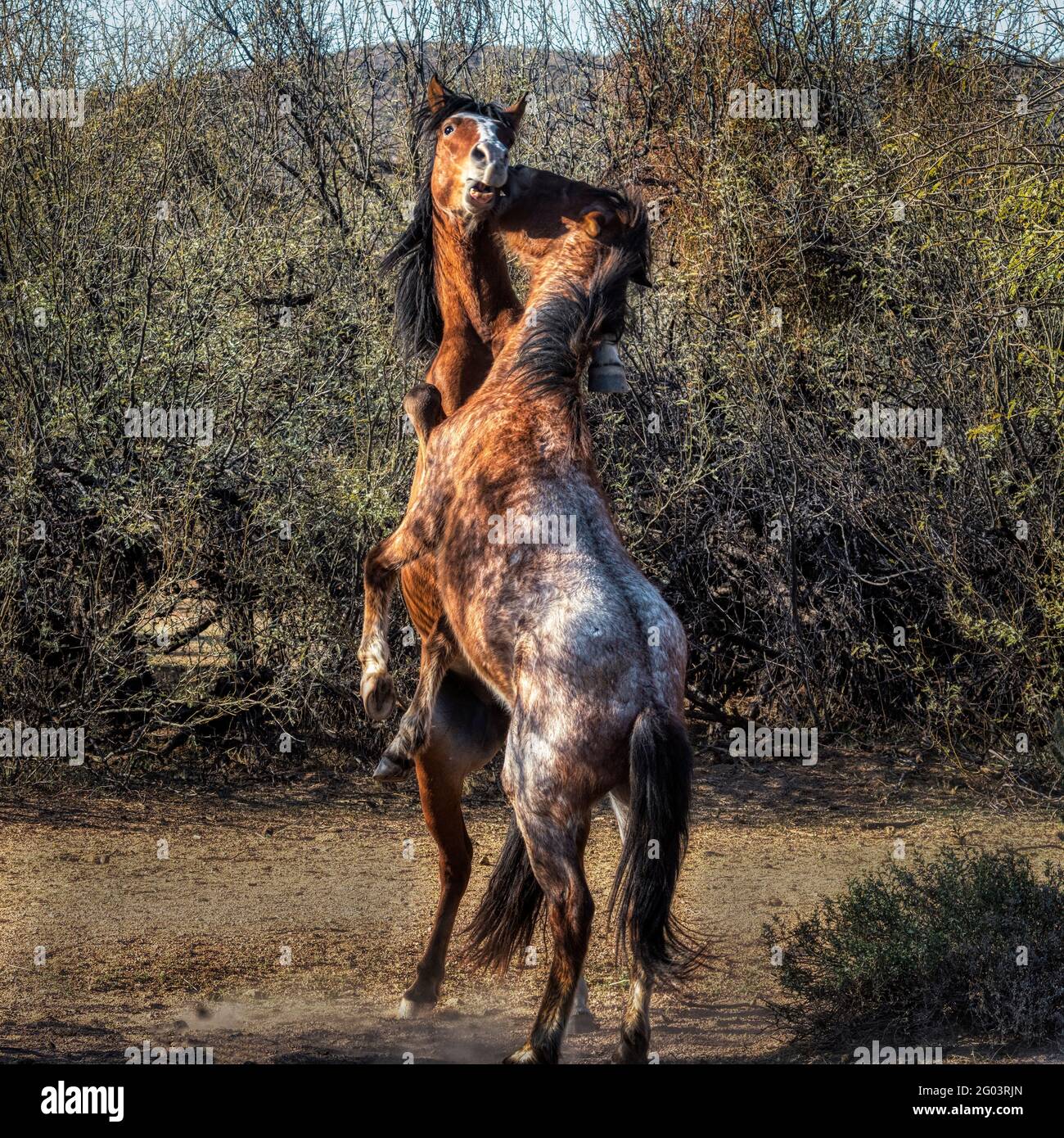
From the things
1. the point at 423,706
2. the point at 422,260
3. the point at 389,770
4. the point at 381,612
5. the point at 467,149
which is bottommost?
the point at 389,770

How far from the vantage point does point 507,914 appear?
4465 millimetres

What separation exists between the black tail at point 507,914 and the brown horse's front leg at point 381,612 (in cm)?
65

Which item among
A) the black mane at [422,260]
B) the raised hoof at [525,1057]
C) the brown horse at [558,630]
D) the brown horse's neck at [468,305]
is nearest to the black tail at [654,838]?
the brown horse at [558,630]

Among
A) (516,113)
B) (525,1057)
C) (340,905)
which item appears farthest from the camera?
(340,905)

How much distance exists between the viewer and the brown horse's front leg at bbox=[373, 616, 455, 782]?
4.33 meters

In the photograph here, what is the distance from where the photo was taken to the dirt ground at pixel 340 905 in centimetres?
457

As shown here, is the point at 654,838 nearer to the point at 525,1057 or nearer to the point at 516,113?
the point at 525,1057

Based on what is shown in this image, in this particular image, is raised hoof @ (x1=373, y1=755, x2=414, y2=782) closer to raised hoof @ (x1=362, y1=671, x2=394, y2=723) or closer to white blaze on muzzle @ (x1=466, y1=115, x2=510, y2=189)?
raised hoof @ (x1=362, y1=671, x2=394, y2=723)

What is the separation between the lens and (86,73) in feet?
32.4

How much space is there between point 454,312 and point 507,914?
2061mm

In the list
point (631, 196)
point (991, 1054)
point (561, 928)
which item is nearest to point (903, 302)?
point (631, 196)

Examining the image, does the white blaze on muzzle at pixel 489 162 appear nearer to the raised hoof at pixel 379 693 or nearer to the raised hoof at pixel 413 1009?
the raised hoof at pixel 379 693

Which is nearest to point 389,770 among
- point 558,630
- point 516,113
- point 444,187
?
point 558,630

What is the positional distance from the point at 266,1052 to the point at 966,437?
5.72m
